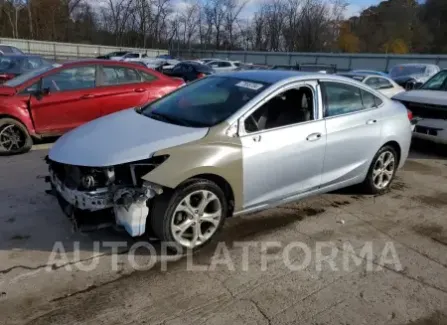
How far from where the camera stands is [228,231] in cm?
418

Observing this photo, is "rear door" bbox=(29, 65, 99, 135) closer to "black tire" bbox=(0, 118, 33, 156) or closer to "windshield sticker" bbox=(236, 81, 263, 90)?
"black tire" bbox=(0, 118, 33, 156)

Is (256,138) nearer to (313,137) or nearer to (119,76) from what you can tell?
(313,137)

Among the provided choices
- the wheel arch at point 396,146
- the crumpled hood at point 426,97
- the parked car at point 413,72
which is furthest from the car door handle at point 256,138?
the parked car at point 413,72

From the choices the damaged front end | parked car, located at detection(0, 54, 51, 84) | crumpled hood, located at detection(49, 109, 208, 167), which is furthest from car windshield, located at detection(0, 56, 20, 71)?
the damaged front end

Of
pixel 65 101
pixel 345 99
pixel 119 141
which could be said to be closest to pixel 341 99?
pixel 345 99

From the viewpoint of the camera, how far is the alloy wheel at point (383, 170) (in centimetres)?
521

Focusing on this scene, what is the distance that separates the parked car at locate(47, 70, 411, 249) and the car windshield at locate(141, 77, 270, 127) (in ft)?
0.04

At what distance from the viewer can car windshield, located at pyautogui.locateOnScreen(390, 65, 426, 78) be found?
64.2ft

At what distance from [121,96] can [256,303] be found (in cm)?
554

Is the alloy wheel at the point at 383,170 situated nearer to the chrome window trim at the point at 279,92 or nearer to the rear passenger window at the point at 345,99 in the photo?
the rear passenger window at the point at 345,99

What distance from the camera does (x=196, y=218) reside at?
367cm

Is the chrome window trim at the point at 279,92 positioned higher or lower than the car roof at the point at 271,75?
lower

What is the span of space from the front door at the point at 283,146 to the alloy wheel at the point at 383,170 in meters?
1.15

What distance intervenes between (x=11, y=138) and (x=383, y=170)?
569 cm
